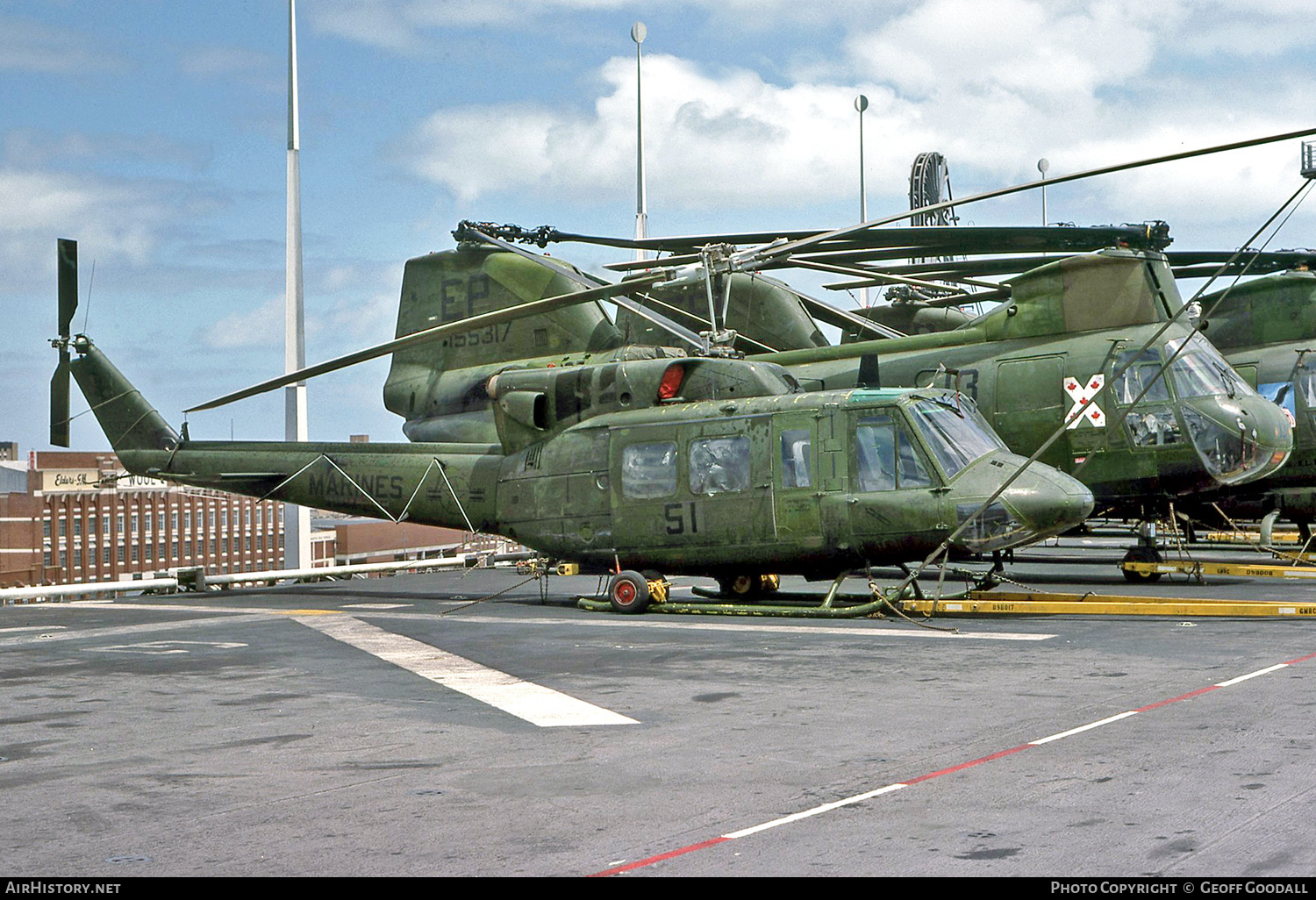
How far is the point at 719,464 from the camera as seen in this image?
15.4m

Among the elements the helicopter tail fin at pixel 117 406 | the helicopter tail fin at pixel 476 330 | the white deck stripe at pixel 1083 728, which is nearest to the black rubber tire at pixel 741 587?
the helicopter tail fin at pixel 476 330

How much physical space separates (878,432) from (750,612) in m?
2.43

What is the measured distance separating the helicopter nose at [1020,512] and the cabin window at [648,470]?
351 cm

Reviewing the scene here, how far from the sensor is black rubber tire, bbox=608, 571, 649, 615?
15.4m

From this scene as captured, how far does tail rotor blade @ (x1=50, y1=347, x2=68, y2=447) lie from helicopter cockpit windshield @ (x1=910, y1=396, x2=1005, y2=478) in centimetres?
1350

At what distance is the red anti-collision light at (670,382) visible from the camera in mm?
16219

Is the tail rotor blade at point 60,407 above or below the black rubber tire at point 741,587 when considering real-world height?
above

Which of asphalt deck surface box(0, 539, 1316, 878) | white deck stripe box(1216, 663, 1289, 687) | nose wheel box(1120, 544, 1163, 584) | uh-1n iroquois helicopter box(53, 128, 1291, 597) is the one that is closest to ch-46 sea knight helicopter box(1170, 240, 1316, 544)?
nose wheel box(1120, 544, 1163, 584)

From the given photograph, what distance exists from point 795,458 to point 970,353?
562cm

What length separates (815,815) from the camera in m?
5.57

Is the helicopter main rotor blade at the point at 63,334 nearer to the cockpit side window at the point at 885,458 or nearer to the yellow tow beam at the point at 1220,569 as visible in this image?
the cockpit side window at the point at 885,458

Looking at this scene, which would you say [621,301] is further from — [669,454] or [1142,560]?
[1142,560]

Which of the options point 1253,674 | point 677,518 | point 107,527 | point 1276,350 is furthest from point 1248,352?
point 107,527
